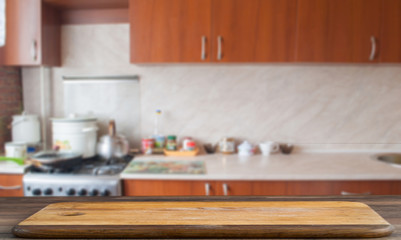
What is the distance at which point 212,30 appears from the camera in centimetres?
223

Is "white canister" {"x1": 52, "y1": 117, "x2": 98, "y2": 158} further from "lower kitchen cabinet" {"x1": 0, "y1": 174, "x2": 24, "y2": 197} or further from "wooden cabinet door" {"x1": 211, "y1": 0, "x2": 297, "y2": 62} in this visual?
"wooden cabinet door" {"x1": 211, "y1": 0, "x2": 297, "y2": 62}

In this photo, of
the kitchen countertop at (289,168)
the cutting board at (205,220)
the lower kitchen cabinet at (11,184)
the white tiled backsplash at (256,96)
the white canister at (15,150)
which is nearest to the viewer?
the cutting board at (205,220)

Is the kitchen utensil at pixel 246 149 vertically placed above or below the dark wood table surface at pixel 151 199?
below

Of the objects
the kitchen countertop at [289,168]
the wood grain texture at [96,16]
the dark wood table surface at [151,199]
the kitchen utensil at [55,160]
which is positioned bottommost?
the kitchen countertop at [289,168]

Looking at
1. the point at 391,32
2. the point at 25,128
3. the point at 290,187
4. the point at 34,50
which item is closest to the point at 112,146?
the point at 25,128

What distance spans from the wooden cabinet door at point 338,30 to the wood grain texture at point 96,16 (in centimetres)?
138

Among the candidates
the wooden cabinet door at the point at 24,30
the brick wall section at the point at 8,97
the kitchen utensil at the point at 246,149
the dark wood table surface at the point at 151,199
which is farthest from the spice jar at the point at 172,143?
the dark wood table surface at the point at 151,199

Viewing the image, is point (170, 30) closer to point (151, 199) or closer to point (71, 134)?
point (71, 134)

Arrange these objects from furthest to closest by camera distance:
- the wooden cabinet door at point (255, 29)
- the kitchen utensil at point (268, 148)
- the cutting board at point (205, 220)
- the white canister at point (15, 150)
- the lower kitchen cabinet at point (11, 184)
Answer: the kitchen utensil at point (268, 148) → the white canister at point (15, 150) → the wooden cabinet door at point (255, 29) → the lower kitchen cabinet at point (11, 184) → the cutting board at point (205, 220)

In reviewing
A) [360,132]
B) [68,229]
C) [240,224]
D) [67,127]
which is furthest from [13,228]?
[360,132]

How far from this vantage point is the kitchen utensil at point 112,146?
2.40 metres

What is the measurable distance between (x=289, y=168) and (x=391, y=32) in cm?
114

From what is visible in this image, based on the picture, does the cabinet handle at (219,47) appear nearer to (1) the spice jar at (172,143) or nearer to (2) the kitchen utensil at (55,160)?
(1) the spice jar at (172,143)

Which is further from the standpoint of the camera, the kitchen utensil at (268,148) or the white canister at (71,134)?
the kitchen utensil at (268,148)
